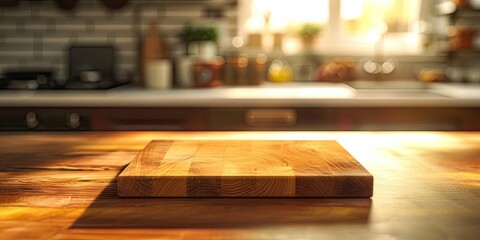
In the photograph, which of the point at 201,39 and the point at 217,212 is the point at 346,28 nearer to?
the point at 201,39

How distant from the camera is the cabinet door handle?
291 cm

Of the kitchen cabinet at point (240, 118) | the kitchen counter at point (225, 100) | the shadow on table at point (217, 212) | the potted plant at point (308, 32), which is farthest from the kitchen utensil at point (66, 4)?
the shadow on table at point (217, 212)

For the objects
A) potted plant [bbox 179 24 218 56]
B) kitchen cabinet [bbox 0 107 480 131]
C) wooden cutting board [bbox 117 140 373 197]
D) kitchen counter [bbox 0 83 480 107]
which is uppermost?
potted plant [bbox 179 24 218 56]

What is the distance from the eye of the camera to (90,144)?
1534 millimetres

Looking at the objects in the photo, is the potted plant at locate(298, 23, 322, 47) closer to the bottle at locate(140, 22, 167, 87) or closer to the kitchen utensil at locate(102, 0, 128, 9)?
the bottle at locate(140, 22, 167, 87)

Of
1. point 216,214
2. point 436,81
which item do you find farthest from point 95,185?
point 436,81

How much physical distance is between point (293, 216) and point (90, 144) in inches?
31.2

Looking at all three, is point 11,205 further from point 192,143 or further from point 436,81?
point 436,81

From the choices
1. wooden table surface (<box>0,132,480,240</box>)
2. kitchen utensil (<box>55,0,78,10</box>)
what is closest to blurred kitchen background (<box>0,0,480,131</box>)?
kitchen utensil (<box>55,0,78,10</box>)

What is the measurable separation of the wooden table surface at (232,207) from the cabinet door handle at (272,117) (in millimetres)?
1505

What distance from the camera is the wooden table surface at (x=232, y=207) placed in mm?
823

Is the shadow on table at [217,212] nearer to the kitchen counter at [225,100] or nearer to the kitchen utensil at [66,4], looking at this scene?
the kitchen counter at [225,100]

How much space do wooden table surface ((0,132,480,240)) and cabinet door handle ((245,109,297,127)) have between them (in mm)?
1505

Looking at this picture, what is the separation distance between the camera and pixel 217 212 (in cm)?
92
